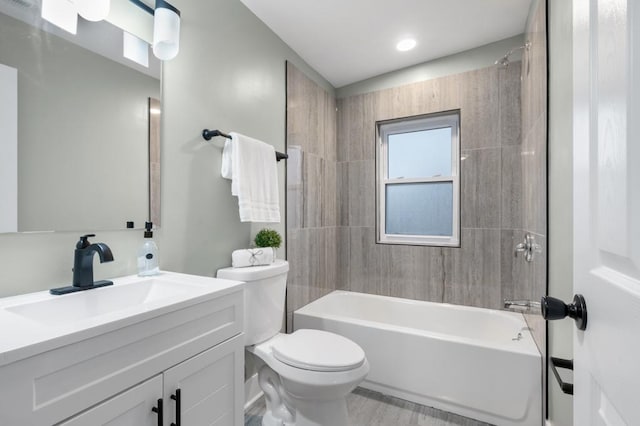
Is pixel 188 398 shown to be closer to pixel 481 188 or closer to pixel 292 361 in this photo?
pixel 292 361

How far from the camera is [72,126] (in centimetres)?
106

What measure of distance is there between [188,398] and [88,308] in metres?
0.46

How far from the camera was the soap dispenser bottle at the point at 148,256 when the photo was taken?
47.7 inches

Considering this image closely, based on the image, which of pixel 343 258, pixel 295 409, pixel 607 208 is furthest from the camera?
pixel 343 258

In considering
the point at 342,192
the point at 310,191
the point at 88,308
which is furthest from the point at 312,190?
the point at 88,308

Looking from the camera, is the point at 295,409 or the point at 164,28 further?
the point at 295,409

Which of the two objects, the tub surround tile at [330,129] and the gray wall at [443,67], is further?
the tub surround tile at [330,129]

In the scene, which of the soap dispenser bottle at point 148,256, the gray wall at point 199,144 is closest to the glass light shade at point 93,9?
the gray wall at point 199,144

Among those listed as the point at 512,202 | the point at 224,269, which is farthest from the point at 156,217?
the point at 512,202

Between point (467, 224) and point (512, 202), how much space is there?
35cm

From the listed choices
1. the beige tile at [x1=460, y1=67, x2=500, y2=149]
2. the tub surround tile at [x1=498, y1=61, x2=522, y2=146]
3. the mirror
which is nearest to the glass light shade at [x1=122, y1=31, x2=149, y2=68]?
the mirror

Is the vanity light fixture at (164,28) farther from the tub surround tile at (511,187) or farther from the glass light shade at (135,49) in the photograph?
A: the tub surround tile at (511,187)

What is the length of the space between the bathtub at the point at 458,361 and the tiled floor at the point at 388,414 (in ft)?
0.13

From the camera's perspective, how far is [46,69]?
1000mm
